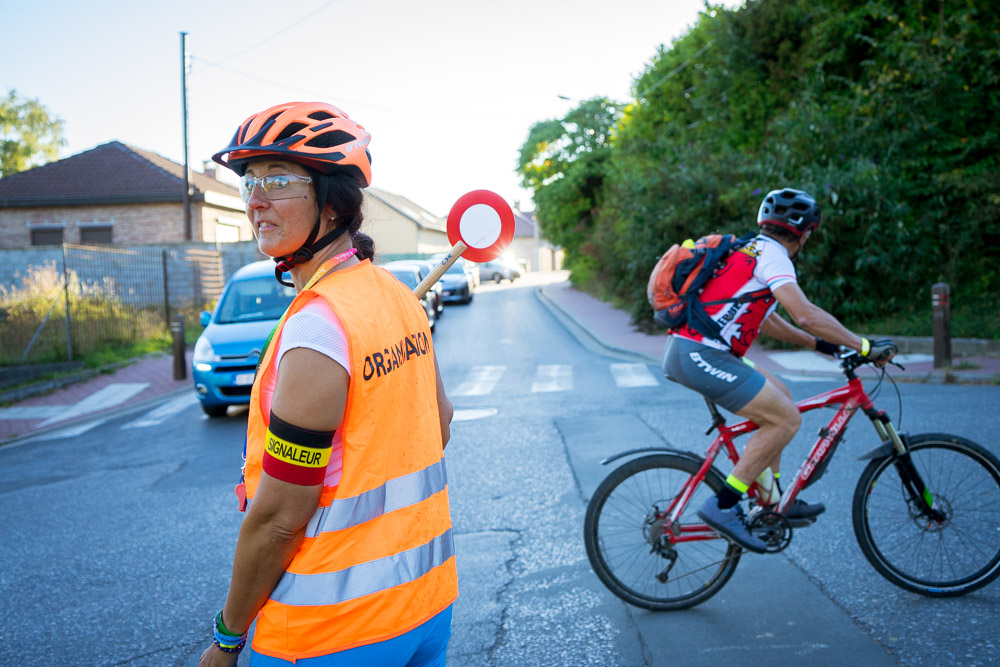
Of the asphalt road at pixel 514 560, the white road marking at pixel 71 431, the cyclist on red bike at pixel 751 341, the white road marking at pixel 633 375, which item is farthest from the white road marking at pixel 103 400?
the cyclist on red bike at pixel 751 341

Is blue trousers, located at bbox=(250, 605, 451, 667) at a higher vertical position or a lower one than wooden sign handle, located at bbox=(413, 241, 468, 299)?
lower

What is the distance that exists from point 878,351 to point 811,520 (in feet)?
2.85

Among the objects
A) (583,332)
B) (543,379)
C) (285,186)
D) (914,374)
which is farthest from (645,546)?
(583,332)

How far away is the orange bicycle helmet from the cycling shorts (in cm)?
235

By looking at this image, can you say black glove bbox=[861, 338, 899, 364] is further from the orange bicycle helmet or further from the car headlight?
the car headlight

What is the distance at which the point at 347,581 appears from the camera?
4.86 feet

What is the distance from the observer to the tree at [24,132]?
137ft

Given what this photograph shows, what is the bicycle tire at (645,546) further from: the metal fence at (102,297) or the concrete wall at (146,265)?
the concrete wall at (146,265)

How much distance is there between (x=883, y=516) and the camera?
3771 millimetres

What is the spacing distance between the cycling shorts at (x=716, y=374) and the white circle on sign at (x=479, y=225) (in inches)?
74.8

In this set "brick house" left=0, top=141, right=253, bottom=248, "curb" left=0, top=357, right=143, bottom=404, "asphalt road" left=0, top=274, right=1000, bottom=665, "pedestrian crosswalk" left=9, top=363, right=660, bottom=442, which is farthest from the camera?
"brick house" left=0, top=141, right=253, bottom=248

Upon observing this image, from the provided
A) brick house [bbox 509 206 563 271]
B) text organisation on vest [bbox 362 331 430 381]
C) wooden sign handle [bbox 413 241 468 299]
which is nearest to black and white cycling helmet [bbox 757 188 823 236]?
wooden sign handle [bbox 413 241 468 299]

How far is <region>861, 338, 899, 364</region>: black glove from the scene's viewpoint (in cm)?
352

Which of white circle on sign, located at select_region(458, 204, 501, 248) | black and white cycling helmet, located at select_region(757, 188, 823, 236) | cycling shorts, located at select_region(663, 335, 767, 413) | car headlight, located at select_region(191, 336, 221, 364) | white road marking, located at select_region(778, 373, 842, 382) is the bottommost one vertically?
white road marking, located at select_region(778, 373, 842, 382)
